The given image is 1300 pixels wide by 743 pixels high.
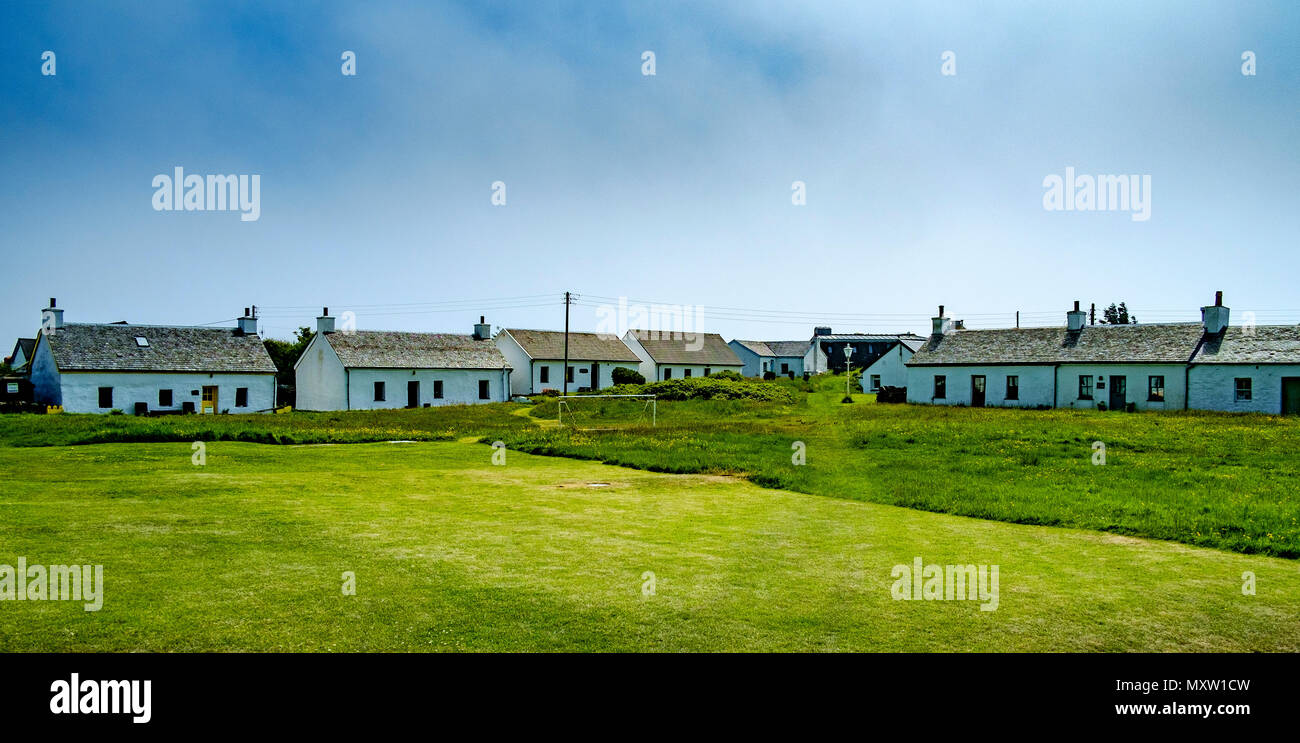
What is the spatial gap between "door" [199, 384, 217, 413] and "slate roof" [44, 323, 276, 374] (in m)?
1.12

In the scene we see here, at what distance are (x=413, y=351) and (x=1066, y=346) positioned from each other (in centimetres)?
4519

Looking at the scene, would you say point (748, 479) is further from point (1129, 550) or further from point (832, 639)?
point (832, 639)

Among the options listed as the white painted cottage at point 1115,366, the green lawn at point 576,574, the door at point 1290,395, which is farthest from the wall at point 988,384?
the green lawn at point 576,574

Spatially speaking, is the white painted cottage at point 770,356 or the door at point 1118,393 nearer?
the door at point 1118,393

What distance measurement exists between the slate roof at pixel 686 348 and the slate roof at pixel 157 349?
1410 inches

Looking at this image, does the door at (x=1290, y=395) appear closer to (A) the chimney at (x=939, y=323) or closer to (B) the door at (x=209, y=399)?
(A) the chimney at (x=939, y=323)

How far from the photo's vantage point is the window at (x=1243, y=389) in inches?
1742

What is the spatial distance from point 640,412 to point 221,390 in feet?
91.9

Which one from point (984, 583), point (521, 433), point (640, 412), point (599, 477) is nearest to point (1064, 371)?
point (640, 412)

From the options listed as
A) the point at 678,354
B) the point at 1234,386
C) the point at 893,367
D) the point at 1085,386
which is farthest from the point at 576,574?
the point at 678,354

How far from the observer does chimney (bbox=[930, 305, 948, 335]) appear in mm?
59469

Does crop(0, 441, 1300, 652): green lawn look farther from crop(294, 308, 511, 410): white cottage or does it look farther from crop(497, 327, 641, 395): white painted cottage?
crop(497, 327, 641, 395): white painted cottage

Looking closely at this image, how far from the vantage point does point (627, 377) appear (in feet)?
234

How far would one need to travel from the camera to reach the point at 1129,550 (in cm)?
1205
